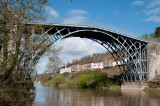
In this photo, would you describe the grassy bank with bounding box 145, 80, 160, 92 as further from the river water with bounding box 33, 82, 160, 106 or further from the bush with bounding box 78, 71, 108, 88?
the bush with bounding box 78, 71, 108, 88

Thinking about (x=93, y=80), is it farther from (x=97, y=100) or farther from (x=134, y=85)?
(x=97, y=100)

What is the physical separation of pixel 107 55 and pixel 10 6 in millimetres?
71948

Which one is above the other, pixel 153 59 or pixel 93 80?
pixel 153 59

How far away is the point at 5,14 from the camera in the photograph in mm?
8781

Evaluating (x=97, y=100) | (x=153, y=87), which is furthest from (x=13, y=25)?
(x=153, y=87)

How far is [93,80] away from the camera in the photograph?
37688 millimetres

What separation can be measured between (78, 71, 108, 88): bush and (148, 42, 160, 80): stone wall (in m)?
9.33

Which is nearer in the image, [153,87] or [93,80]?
[153,87]

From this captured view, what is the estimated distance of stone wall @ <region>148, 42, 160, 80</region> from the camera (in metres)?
29.2

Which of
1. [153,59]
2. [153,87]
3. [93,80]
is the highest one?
[153,59]

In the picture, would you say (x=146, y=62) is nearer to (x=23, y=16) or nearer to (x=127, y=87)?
(x=127, y=87)

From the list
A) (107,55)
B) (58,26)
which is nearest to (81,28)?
(58,26)

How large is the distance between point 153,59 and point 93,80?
13351 mm

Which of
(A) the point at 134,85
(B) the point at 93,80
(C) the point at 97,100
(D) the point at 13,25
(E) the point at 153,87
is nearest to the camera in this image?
(D) the point at 13,25
